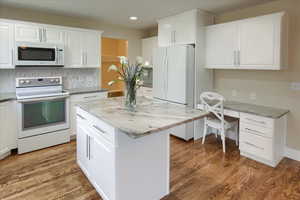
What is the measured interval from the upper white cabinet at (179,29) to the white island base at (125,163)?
7.75ft

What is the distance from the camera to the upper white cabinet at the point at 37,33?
3.35m

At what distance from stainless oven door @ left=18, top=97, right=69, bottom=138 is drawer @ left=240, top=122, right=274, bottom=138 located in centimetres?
307

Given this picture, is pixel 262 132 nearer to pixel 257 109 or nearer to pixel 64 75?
pixel 257 109

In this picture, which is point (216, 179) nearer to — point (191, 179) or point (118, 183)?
point (191, 179)

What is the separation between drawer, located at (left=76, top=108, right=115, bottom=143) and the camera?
5.88ft

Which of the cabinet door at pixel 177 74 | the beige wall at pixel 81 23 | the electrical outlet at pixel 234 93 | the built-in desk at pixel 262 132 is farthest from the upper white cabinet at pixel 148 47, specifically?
the built-in desk at pixel 262 132

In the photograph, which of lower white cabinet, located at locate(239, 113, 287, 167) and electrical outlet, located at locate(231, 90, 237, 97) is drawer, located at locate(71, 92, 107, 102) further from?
lower white cabinet, located at locate(239, 113, 287, 167)

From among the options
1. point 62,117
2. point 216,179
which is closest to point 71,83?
point 62,117

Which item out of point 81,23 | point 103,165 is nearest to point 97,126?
point 103,165

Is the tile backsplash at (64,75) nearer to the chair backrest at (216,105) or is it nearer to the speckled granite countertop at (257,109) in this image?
the chair backrest at (216,105)

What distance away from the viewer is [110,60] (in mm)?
6266

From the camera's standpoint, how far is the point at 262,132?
2.93m

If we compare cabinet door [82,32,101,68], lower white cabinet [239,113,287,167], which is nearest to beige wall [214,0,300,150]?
lower white cabinet [239,113,287,167]

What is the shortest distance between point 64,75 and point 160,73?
6.73 feet
